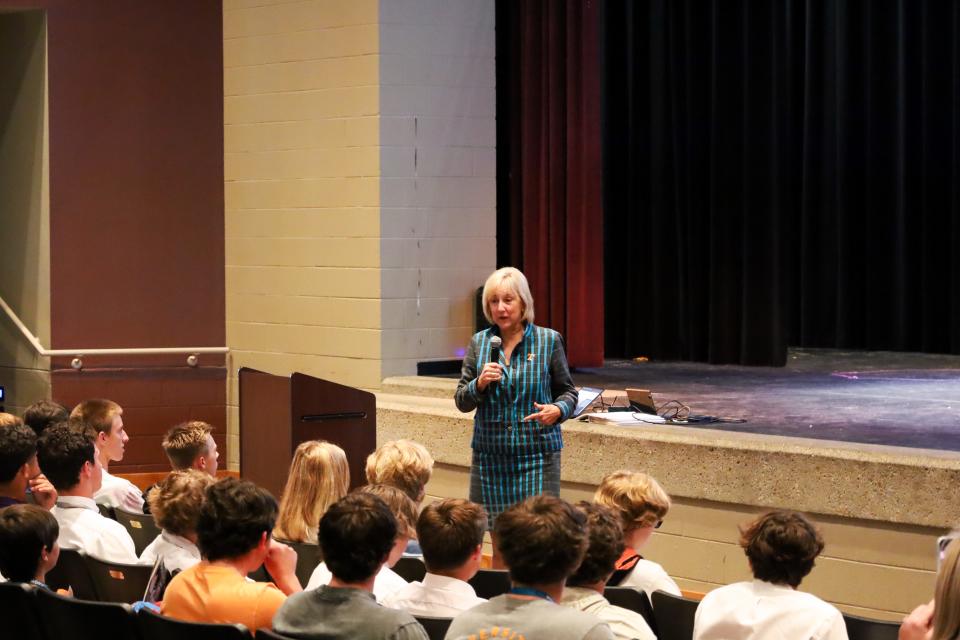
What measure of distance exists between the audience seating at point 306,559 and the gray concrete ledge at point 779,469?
6.83 feet

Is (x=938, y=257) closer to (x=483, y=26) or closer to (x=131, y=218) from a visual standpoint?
(x=483, y=26)

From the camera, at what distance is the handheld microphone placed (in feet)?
14.9

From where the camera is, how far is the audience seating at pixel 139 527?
4.16 m

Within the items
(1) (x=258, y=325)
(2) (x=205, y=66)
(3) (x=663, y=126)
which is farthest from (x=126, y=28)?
(3) (x=663, y=126)

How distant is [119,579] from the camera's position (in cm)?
342

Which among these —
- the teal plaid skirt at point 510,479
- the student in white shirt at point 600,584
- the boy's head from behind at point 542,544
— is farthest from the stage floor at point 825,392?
the boy's head from behind at point 542,544

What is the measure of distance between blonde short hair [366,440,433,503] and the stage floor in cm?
185

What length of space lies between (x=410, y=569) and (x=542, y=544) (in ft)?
3.65

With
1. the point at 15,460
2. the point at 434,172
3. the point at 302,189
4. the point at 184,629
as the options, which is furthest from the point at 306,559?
the point at 302,189

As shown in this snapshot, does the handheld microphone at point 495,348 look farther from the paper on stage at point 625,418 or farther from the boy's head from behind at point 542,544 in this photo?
the boy's head from behind at point 542,544

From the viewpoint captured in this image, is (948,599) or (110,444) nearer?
(948,599)

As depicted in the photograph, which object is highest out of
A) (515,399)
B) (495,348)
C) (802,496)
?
(495,348)

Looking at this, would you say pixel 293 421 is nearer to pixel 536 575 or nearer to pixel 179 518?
pixel 179 518

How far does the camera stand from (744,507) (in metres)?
5.26
